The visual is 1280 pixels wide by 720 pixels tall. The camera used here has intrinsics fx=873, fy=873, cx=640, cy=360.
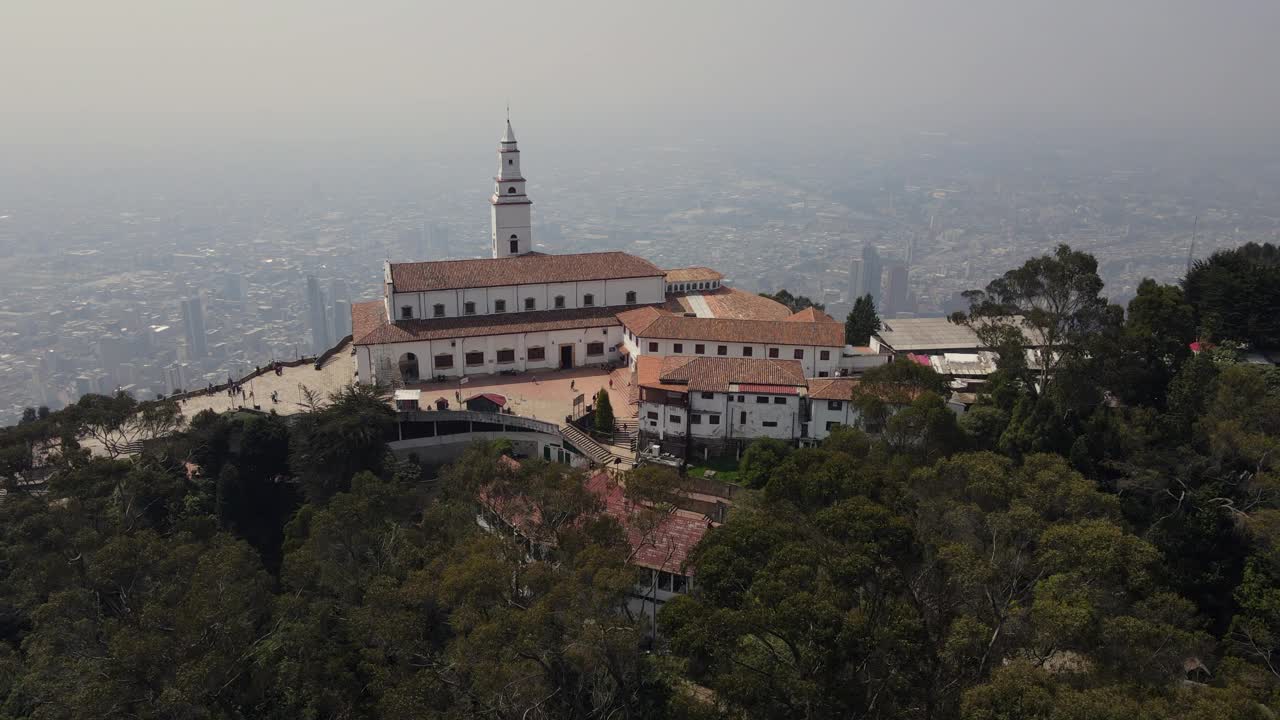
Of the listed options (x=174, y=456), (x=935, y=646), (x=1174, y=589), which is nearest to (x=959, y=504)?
(x=935, y=646)

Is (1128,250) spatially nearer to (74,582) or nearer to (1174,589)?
(1174,589)

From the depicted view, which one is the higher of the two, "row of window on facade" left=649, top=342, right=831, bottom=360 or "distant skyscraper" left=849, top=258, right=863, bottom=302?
"row of window on facade" left=649, top=342, right=831, bottom=360

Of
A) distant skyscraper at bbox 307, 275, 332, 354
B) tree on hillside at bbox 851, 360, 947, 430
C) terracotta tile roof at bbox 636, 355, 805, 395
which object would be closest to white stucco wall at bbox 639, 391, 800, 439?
terracotta tile roof at bbox 636, 355, 805, 395

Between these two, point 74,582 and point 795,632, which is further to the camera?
point 74,582

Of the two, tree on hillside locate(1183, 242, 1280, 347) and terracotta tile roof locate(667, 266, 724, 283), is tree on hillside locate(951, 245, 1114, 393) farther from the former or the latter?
terracotta tile roof locate(667, 266, 724, 283)

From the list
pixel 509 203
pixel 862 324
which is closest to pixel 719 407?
pixel 862 324

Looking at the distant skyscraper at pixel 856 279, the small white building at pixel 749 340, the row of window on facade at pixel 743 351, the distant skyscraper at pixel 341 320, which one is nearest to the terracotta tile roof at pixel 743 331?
the small white building at pixel 749 340
